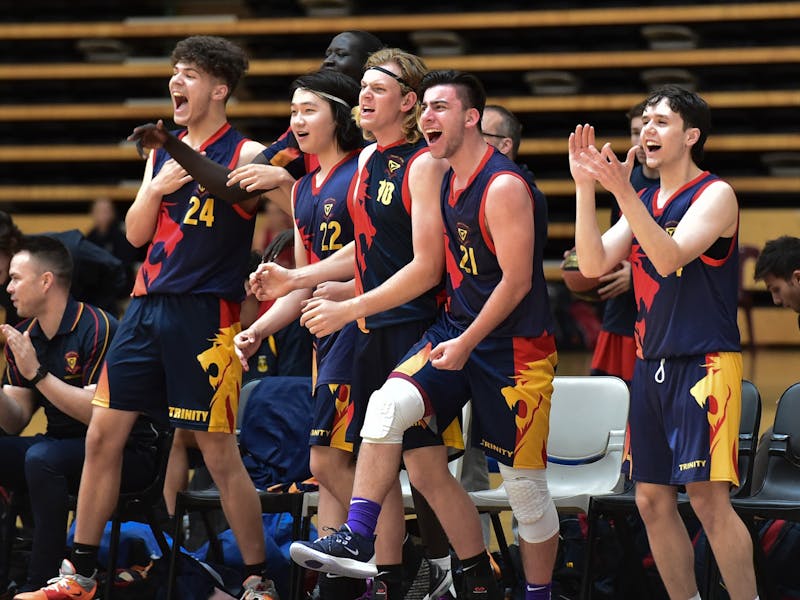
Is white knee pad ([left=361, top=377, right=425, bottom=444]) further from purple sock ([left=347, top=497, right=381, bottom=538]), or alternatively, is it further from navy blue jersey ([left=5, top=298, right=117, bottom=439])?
navy blue jersey ([left=5, top=298, right=117, bottom=439])

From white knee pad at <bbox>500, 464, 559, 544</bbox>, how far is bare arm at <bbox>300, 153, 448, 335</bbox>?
580 millimetres

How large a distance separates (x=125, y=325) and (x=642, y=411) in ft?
5.64

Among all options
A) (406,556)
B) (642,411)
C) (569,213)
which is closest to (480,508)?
(406,556)

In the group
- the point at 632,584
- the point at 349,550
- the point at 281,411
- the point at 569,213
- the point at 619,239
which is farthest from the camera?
the point at 569,213

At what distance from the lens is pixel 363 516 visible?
3.43 metres

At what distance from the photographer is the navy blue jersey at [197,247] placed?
415cm

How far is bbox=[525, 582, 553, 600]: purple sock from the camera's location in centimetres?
367

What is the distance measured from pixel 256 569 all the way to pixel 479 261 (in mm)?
1275

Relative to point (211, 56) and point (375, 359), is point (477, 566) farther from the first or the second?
point (211, 56)

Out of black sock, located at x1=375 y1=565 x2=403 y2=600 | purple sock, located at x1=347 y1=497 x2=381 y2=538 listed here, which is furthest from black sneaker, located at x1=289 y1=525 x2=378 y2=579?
black sock, located at x1=375 y1=565 x2=403 y2=600

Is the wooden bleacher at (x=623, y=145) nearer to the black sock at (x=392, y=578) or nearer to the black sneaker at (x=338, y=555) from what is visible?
the black sock at (x=392, y=578)

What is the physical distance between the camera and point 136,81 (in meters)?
12.2

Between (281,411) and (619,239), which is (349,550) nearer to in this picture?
(619,239)

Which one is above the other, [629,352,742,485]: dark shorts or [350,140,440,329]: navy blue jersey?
[350,140,440,329]: navy blue jersey
